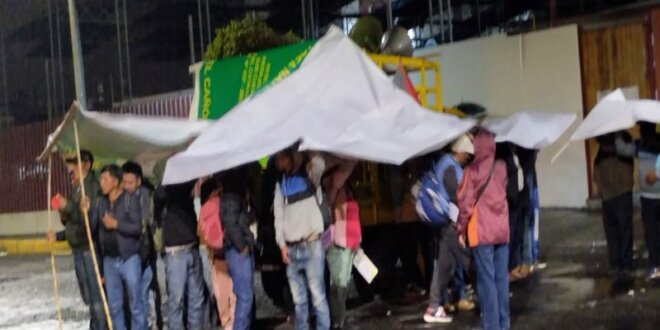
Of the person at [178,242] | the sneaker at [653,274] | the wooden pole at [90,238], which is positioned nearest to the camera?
the wooden pole at [90,238]

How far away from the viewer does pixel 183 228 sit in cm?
830

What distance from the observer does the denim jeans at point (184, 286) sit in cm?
833

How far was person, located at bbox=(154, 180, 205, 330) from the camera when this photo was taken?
8305 millimetres

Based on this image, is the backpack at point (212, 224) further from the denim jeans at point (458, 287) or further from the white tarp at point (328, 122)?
the denim jeans at point (458, 287)

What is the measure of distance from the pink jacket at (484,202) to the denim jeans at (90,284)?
3.53m

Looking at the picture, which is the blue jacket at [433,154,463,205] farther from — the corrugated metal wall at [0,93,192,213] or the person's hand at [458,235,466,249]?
the corrugated metal wall at [0,93,192,213]

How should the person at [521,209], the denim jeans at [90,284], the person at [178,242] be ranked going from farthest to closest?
the person at [521,209] → the denim jeans at [90,284] → the person at [178,242]

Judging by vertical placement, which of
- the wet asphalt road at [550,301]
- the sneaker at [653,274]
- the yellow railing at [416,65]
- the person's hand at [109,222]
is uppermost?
the yellow railing at [416,65]

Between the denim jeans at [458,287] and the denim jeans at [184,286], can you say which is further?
the denim jeans at [458,287]

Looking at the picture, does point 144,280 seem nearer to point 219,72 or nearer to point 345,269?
point 345,269

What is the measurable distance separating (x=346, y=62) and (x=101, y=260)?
2.96m

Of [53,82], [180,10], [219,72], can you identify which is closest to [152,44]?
[180,10]

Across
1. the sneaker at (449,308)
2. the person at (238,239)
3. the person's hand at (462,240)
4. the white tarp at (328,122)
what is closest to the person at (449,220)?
the person's hand at (462,240)

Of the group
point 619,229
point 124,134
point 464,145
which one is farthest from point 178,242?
point 619,229
